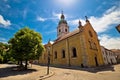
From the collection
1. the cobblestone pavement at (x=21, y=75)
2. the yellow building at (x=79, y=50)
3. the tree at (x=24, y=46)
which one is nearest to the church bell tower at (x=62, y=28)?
the yellow building at (x=79, y=50)

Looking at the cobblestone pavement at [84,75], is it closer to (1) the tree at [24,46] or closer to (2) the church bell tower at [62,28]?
(1) the tree at [24,46]

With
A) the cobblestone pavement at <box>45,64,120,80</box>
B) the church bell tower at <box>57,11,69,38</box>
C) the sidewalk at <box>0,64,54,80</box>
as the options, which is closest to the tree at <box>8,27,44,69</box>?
the sidewalk at <box>0,64,54,80</box>

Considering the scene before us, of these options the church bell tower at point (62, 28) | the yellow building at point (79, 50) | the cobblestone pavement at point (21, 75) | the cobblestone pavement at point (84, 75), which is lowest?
the cobblestone pavement at point (84, 75)

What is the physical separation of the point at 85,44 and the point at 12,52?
1607cm

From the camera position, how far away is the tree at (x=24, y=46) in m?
17.0

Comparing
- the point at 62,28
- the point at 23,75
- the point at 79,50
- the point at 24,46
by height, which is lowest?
the point at 23,75

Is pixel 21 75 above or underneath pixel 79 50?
underneath

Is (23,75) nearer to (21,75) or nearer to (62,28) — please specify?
(21,75)

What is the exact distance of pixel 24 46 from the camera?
56.0 feet

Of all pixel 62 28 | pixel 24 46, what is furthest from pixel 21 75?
pixel 62 28

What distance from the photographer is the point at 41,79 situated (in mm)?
10250

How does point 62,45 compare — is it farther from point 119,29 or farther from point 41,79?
point 119,29

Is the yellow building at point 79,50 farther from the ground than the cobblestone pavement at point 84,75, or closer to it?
farther from the ground

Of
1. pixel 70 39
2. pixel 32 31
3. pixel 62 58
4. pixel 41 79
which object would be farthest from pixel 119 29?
pixel 62 58
